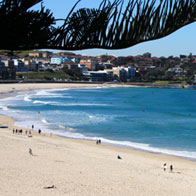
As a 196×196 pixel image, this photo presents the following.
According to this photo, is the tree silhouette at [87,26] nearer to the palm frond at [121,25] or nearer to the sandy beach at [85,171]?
the palm frond at [121,25]

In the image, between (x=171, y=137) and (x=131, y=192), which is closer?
(x=131, y=192)

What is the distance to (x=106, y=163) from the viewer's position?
18.0m

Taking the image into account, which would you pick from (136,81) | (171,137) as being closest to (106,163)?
(171,137)

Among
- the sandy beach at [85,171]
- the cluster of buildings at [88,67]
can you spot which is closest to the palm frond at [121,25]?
the sandy beach at [85,171]

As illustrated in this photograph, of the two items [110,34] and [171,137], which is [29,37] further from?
[171,137]

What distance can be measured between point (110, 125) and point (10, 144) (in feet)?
43.0

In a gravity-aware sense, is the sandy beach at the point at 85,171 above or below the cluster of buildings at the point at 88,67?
below

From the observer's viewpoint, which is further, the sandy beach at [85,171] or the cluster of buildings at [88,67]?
the cluster of buildings at [88,67]

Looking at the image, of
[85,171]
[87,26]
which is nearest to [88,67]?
[85,171]

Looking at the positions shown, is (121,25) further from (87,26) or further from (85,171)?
(85,171)

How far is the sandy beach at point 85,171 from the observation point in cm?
1266

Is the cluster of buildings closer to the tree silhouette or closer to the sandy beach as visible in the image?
Answer: the sandy beach

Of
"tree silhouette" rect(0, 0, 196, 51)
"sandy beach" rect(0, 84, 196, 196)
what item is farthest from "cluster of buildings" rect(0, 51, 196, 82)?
"tree silhouette" rect(0, 0, 196, 51)

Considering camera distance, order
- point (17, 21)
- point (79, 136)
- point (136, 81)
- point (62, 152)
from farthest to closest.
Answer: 1. point (136, 81)
2. point (79, 136)
3. point (62, 152)
4. point (17, 21)
